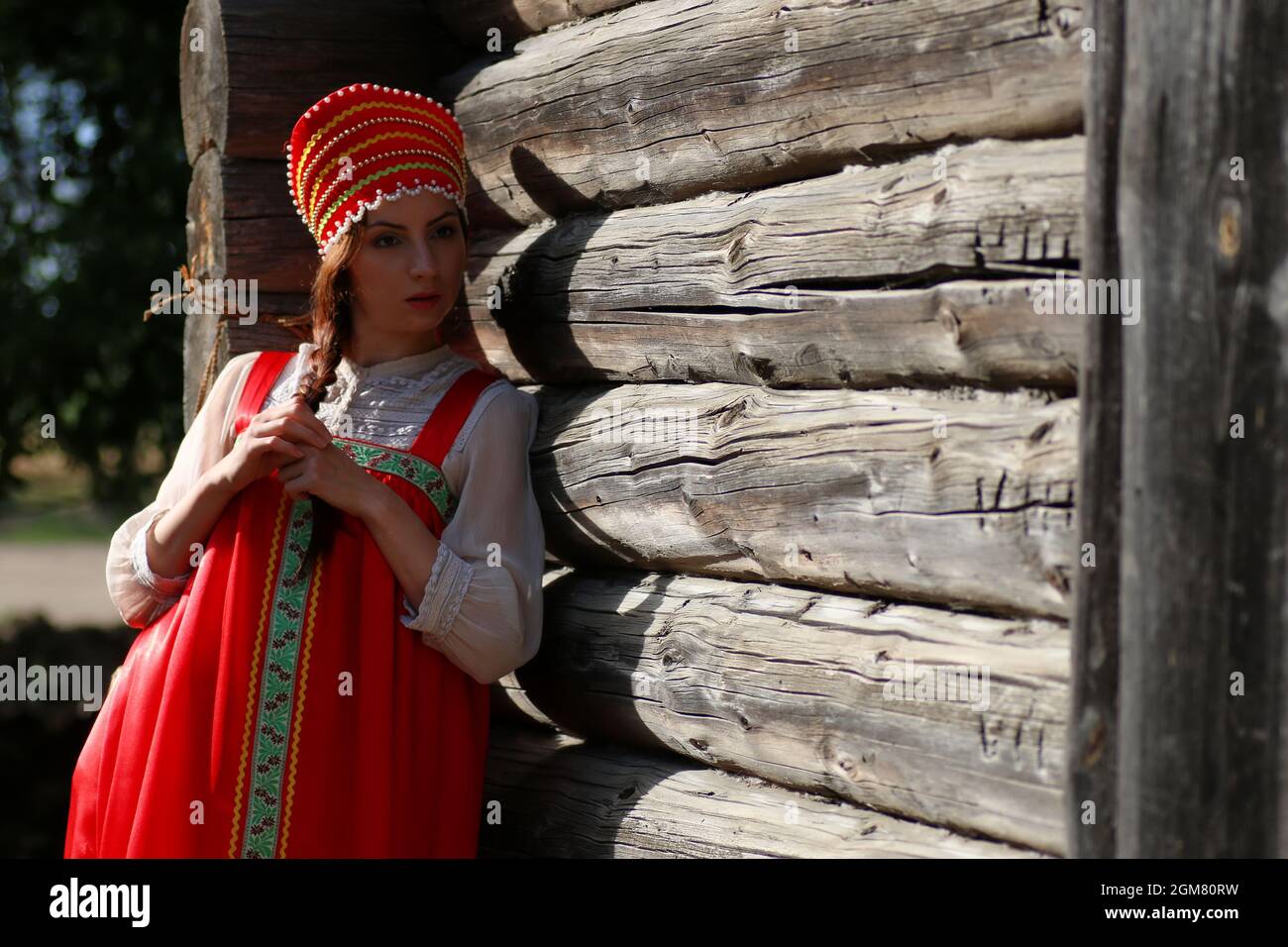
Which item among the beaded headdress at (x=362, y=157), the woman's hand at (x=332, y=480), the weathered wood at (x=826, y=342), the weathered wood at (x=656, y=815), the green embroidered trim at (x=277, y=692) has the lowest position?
the weathered wood at (x=656, y=815)

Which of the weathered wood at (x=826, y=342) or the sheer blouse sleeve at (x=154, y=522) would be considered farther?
the sheer blouse sleeve at (x=154, y=522)

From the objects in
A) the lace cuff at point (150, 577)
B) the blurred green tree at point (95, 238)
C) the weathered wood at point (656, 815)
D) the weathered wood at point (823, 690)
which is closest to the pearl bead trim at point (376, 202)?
the lace cuff at point (150, 577)

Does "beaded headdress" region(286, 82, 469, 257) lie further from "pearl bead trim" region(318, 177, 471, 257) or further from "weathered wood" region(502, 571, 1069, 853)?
"weathered wood" region(502, 571, 1069, 853)

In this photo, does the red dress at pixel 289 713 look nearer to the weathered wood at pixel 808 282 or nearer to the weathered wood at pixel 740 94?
the weathered wood at pixel 808 282

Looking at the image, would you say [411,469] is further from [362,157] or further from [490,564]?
[362,157]

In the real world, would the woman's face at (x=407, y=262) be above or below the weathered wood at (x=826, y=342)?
above

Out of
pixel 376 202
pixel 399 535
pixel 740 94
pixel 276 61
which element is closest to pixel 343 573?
pixel 399 535

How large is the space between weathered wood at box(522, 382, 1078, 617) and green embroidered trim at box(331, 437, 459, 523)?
293 millimetres

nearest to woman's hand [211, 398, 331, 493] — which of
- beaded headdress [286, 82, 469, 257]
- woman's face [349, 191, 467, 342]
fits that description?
woman's face [349, 191, 467, 342]

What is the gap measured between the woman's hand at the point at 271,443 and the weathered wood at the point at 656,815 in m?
0.91

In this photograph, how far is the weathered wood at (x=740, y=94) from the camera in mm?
2113

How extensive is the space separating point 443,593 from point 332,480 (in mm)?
304

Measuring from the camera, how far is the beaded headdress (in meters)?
2.86
